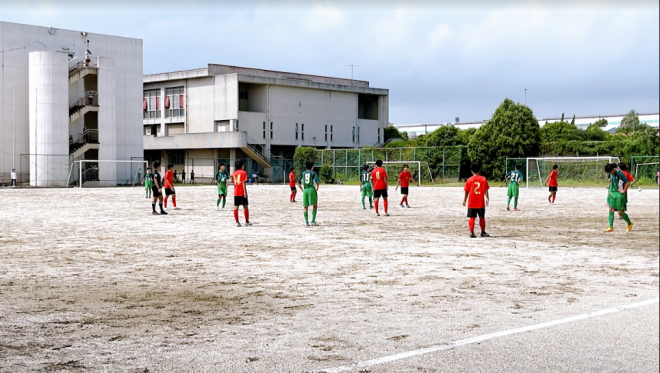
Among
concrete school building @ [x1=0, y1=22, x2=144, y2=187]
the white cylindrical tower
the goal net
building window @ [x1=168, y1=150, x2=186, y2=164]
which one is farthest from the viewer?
building window @ [x1=168, y1=150, x2=186, y2=164]

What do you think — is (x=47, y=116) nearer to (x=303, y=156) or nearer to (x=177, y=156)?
(x=177, y=156)

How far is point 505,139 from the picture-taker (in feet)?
201

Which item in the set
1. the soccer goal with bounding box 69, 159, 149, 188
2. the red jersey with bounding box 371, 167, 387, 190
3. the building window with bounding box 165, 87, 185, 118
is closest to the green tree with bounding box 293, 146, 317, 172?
the building window with bounding box 165, 87, 185, 118

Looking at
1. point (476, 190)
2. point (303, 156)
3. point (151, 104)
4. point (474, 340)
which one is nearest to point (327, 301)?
point (474, 340)

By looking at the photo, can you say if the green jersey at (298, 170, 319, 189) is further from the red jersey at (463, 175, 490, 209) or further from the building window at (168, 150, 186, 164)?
the building window at (168, 150, 186, 164)

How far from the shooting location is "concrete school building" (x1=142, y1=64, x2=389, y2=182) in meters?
78.3

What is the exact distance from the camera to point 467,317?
8445 mm

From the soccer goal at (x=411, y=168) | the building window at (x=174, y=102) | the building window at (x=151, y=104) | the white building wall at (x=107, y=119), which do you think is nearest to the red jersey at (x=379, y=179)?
the soccer goal at (x=411, y=168)

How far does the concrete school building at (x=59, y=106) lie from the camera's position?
197 feet

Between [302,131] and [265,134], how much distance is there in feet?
16.8

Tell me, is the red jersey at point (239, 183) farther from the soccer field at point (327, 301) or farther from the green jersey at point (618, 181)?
the green jersey at point (618, 181)

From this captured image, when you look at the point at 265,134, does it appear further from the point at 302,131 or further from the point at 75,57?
the point at 75,57

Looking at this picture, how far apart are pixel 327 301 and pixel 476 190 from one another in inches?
338

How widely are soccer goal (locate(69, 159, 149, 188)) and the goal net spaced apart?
112ft
